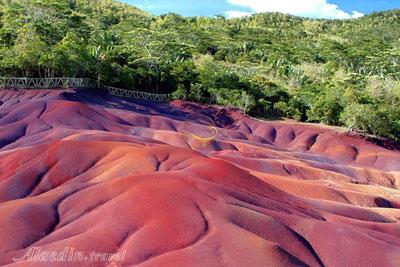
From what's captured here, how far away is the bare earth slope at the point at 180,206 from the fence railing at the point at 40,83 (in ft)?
41.0

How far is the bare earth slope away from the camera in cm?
2161

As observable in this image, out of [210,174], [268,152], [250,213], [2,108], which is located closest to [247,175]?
[210,174]

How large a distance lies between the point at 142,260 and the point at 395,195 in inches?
1057

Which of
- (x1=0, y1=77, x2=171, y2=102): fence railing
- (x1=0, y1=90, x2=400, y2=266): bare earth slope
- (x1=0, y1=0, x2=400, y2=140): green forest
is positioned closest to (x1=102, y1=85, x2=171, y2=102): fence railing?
(x1=0, y1=77, x2=171, y2=102): fence railing

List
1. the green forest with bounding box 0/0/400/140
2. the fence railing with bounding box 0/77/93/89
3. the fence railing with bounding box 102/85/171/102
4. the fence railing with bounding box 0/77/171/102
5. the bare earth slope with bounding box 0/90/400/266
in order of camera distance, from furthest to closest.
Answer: the fence railing with bounding box 102/85/171/102 < the green forest with bounding box 0/0/400/140 < the fence railing with bounding box 0/77/171/102 < the fence railing with bounding box 0/77/93/89 < the bare earth slope with bounding box 0/90/400/266

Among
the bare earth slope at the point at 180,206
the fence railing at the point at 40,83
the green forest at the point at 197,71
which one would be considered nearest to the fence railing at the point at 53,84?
the fence railing at the point at 40,83

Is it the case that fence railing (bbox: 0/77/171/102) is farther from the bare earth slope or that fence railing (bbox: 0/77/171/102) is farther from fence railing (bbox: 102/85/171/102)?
the bare earth slope

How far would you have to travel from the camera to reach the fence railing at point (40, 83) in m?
60.6

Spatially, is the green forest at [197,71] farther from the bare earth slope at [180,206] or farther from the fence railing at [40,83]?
the bare earth slope at [180,206]

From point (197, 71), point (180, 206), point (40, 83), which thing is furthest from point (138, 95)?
point (180, 206)

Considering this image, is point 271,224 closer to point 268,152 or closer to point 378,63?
point 268,152

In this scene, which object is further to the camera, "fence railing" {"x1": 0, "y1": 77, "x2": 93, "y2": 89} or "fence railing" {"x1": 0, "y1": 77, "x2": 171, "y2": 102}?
"fence railing" {"x1": 0, "y1": 77, "x2": 171, "y2": 102}

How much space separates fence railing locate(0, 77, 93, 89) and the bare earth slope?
1250 cm

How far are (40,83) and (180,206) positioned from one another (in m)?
43.2
